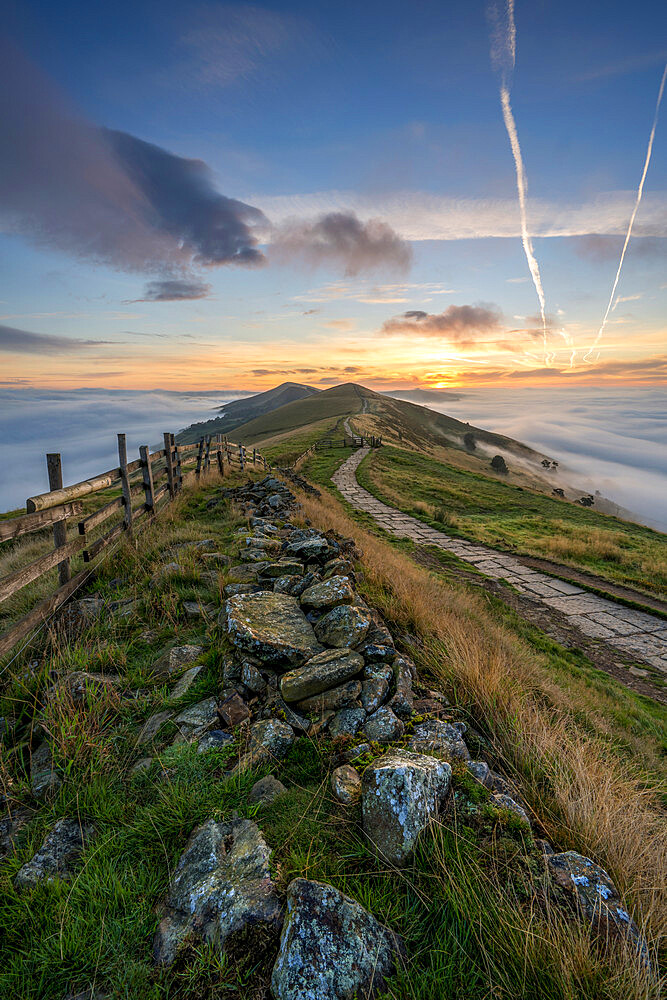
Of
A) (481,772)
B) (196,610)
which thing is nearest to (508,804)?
(481,772)

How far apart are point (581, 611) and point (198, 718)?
365 inches

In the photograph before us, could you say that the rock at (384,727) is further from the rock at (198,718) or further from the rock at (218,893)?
the rock at (198,718)

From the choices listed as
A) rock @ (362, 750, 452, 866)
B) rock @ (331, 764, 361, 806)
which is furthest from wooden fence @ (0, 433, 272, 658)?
rock @ (362, 750, 452, 866)

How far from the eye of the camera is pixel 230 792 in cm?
263

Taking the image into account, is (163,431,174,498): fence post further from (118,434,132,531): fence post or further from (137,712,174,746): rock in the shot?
(137,712,174,746): rock

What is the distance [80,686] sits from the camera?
141 inches

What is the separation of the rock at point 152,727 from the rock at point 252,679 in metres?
0.62

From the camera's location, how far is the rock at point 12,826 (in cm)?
245

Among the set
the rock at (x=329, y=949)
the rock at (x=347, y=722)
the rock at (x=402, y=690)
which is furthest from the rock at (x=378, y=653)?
the rock at (x=329, y=949)

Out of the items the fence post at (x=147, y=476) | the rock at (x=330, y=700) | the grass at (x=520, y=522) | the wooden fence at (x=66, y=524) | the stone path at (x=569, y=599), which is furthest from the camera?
the grass at (x=520, y=522)

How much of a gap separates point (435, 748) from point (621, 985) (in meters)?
1.33

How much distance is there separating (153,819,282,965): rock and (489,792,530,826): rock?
1.31m

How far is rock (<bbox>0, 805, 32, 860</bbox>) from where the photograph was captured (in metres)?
2.45

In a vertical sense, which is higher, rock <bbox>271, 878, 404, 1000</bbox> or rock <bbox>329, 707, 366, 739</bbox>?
rock <bbox>271, 878, 404, 1000</bbox>
